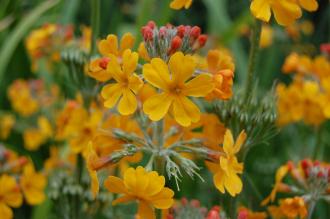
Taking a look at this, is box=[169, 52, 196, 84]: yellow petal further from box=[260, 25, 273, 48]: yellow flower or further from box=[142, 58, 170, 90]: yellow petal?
box=[260, 25, 273, 48]: yellow flower

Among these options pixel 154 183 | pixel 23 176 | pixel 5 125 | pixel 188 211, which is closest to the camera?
pixel 154 183

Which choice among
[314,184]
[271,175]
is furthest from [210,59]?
[271,175]

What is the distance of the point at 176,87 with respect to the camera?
190 centimetres

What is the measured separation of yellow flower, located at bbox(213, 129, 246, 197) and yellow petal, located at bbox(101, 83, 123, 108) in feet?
1.05

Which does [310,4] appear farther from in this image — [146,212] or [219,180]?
[146,212]

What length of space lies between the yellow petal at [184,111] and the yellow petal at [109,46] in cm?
26

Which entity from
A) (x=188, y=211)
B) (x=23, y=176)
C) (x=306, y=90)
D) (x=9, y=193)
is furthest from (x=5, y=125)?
(x=188, y=211)

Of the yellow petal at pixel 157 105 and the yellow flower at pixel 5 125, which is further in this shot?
the yellow flower at pixel 5 125

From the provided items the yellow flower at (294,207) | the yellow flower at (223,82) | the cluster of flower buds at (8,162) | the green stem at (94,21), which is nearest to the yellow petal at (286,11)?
the yellow flower at (223,82)

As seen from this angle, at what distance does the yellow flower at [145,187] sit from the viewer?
1845 mm

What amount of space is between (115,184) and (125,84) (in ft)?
0.90

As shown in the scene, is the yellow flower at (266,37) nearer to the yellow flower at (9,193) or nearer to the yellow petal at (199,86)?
the yellow flower at (9,193)

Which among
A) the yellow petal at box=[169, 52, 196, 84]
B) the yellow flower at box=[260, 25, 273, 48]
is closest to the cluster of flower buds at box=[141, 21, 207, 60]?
the yellow petal at box=[169, 52, 196, 84]

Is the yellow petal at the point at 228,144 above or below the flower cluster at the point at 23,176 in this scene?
above
